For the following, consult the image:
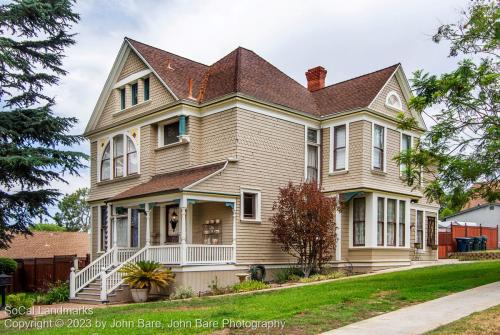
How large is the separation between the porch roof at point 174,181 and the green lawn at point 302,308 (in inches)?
211

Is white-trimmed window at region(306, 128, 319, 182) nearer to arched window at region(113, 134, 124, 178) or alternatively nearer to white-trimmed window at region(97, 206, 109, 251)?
arched window at region(113, 134, 124, 178)

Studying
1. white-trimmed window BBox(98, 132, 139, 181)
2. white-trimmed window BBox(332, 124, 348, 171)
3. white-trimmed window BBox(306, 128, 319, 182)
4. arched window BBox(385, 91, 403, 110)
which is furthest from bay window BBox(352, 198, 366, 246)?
white-trimmed window BBox(98, 132, 139, 181)

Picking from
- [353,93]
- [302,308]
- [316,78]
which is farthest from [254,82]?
[302,308]

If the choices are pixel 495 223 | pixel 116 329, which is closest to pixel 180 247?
pixel 116 329

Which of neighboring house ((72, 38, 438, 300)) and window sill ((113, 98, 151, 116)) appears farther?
window sill ((113, 98, 151, 116))

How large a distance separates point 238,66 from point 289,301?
12.4m

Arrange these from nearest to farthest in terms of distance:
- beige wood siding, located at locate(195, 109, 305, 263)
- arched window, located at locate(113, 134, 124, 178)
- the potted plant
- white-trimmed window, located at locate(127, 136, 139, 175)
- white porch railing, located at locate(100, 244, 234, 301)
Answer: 1. the potted plant
2. white porch railing, located at locate(100, 244, 234, 301)
3. beige wood siding, located at locate(195, 109, 305, 263)
4. white-trimmed window, located at locate(127, 136, 139, 175)
5. arched window, located at locate(113, 134, 124, 178)

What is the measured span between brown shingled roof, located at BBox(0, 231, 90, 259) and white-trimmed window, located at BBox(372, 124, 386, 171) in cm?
2610

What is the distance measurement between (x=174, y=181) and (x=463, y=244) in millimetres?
19416

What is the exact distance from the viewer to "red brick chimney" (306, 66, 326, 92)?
27.7 meters

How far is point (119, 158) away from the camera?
25984mm

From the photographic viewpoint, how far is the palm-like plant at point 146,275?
18.4m

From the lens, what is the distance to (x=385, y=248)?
22.8 m

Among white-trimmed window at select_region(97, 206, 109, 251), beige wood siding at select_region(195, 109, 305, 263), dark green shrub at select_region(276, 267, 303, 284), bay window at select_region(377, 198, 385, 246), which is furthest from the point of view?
white-trimmed window at select_region(97, 206, 109, 251)
